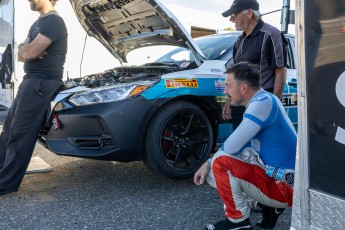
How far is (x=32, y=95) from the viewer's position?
11.7 ft

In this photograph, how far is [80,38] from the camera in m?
7.77

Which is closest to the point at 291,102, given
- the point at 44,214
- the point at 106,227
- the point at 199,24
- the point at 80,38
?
the point at 106,227

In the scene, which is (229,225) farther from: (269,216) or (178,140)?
(178,140)

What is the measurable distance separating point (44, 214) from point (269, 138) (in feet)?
5.88

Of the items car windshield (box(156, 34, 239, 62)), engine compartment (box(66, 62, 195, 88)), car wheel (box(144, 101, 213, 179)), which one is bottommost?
car wheel (box(144, 101, 213, 179))

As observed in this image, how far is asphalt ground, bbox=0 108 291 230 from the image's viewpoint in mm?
3027

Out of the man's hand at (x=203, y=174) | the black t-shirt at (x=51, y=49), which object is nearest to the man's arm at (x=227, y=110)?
the man's hand at (x=203, y=174)

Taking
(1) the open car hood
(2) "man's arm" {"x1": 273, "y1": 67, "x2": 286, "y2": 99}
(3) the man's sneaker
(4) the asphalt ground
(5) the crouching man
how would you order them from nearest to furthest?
(5) the crouching man
(3) the man's sneaker
(4) the asphalt ground
(2) "man's arm" {"x1": 273, "y1": 67, "x2": 286, "y2": 99}
(1) the open car hood

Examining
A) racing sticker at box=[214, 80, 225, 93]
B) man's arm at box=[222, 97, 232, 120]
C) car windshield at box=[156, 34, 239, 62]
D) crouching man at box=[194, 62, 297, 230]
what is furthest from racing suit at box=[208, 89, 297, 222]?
car windshield at box=[156, 34, 239, 62]

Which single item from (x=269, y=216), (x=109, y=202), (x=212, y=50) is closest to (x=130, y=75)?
(x=212, y=50)

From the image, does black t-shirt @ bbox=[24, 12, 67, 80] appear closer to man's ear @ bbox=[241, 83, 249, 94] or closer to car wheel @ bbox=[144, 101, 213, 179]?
car wheel @ bbox=[144, 101, 213, 179]

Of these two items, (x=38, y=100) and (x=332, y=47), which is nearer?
(x=332, y=47)

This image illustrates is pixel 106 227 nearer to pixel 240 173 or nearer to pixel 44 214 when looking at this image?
pixel 44 214

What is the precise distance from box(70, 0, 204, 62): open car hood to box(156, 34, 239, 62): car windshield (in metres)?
0.24
